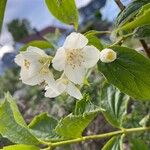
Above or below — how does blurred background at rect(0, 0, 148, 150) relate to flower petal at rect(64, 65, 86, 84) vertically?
Result: below

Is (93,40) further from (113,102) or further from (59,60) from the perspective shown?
(113,102)

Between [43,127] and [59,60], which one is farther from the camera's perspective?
[43,127]

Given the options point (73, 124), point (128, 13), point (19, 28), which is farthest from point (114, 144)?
point (19, 28)

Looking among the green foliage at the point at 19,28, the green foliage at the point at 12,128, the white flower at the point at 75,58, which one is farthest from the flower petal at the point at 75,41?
the green foliage at the point at 19,28

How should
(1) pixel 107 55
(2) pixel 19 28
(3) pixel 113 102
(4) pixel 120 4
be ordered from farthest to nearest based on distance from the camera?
(2) pixel 19 28 → (3) pixel 113 102 → (4) pixel 120 4 → (1) pixel 107 55

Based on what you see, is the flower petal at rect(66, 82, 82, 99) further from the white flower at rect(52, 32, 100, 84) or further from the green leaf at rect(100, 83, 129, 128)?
the green leaf at rect(100, 83, 129, 128)

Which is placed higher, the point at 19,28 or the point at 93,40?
the point at 93,40

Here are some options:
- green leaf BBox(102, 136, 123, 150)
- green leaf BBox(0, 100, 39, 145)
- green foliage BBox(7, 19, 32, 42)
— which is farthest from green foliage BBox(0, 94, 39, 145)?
green foliage BBox(7, 19, 32, 42)
